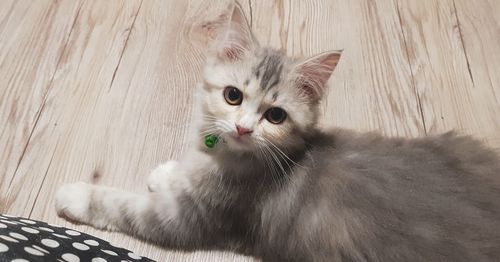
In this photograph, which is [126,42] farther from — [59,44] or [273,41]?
[273,41]

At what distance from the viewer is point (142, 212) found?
124 centimetres

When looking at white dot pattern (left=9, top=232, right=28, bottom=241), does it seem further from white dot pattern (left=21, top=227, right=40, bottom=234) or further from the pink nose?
the pink nose

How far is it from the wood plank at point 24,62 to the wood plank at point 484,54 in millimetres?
1481

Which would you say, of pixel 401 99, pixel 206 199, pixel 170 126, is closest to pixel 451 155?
pixel 401 99

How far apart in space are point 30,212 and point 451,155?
1.14 meters

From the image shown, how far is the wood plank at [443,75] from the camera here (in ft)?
5.11

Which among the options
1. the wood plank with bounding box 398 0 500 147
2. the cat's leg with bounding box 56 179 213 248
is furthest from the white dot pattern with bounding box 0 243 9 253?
the wood plank with bounding box 398 0 500 147

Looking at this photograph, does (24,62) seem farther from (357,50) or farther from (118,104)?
(357,50)

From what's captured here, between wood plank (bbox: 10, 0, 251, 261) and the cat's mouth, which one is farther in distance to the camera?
wood plank (bbox: 10, 0, 251, 261)

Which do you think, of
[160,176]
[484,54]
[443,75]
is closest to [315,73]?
[160,176]

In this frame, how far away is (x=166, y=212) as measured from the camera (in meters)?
1.23

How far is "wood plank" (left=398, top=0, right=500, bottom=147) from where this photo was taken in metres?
1.56

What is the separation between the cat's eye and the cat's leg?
0.93 ft

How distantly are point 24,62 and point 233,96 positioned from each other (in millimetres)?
879
